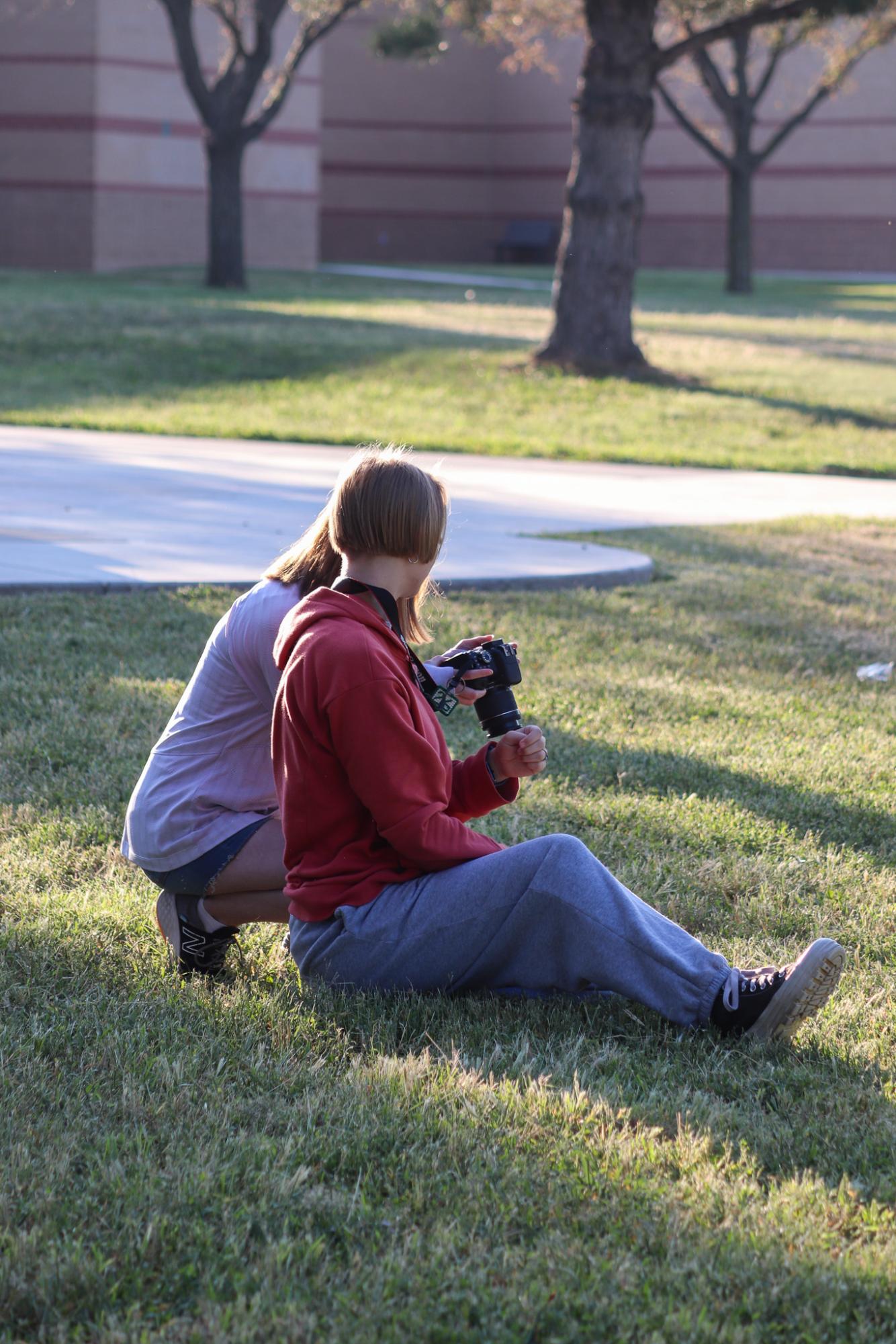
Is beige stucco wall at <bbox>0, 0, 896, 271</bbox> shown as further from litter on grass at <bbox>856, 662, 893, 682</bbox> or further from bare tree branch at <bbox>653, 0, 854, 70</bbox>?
litter on grass at <bbox>856, 662, 893, 682</bbox>

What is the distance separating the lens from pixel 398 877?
125 inches

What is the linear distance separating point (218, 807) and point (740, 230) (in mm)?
35150

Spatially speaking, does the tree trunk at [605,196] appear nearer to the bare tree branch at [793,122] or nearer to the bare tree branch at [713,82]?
the bare tree branch at [713,82]

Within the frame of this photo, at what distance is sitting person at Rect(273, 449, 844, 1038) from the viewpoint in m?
2.98

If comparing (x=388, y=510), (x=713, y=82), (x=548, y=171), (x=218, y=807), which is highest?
(x=548, y=171)

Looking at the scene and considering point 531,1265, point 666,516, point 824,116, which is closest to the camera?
point 531,1265

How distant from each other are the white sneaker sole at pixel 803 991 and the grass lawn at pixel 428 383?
33.6 feet

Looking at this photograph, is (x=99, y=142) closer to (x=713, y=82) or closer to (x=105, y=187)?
(x=105, y=187)

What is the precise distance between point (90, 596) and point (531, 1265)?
16.5 feet

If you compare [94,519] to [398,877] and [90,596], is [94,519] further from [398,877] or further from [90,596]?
[398,877]

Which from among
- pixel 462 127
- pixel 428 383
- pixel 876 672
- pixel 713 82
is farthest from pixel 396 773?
pixel 462 127

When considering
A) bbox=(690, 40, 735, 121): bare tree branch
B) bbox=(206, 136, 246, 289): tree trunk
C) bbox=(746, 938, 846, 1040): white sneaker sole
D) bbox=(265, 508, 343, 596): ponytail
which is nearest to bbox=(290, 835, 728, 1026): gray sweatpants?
bbox=(746, 938, 846, 1040): white sneaker sole

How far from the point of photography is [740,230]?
3619cm

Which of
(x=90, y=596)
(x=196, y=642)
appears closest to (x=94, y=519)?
(x=90, y=596)
